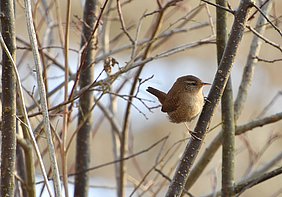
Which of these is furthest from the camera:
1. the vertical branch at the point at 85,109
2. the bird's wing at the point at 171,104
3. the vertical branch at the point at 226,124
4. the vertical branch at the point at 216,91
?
the vertical branch at the point at 85,109

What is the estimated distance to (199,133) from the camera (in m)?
1.48

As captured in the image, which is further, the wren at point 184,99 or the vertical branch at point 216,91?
the wren at point 184,99

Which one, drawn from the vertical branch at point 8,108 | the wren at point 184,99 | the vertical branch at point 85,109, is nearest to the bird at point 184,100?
the wren at point 184,99

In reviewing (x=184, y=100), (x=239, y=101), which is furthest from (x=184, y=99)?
(x=239, y=101)

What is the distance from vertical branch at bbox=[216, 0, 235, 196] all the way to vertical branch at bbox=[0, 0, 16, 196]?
0.57 m

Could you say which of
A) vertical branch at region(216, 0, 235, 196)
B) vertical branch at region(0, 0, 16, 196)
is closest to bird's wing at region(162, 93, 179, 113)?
vertical branch at region(216, 0, 235, 196)

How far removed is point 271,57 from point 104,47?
15.9 ft

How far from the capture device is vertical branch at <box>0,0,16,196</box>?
1.48m

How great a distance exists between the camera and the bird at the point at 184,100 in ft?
5.69

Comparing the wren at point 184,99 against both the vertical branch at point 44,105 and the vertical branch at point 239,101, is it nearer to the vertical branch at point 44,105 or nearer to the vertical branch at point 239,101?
the vertical branch at point 239,101

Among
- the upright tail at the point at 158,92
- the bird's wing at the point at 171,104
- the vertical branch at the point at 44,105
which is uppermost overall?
the upright tail at the point at 158,92

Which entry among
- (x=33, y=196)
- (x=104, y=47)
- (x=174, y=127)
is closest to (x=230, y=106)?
Result: (x=33, y=196)

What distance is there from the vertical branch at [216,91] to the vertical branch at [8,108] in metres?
0.40

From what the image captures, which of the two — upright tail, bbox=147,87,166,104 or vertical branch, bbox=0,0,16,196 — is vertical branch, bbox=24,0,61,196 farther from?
upright tail, bbox=147,87,166,104
